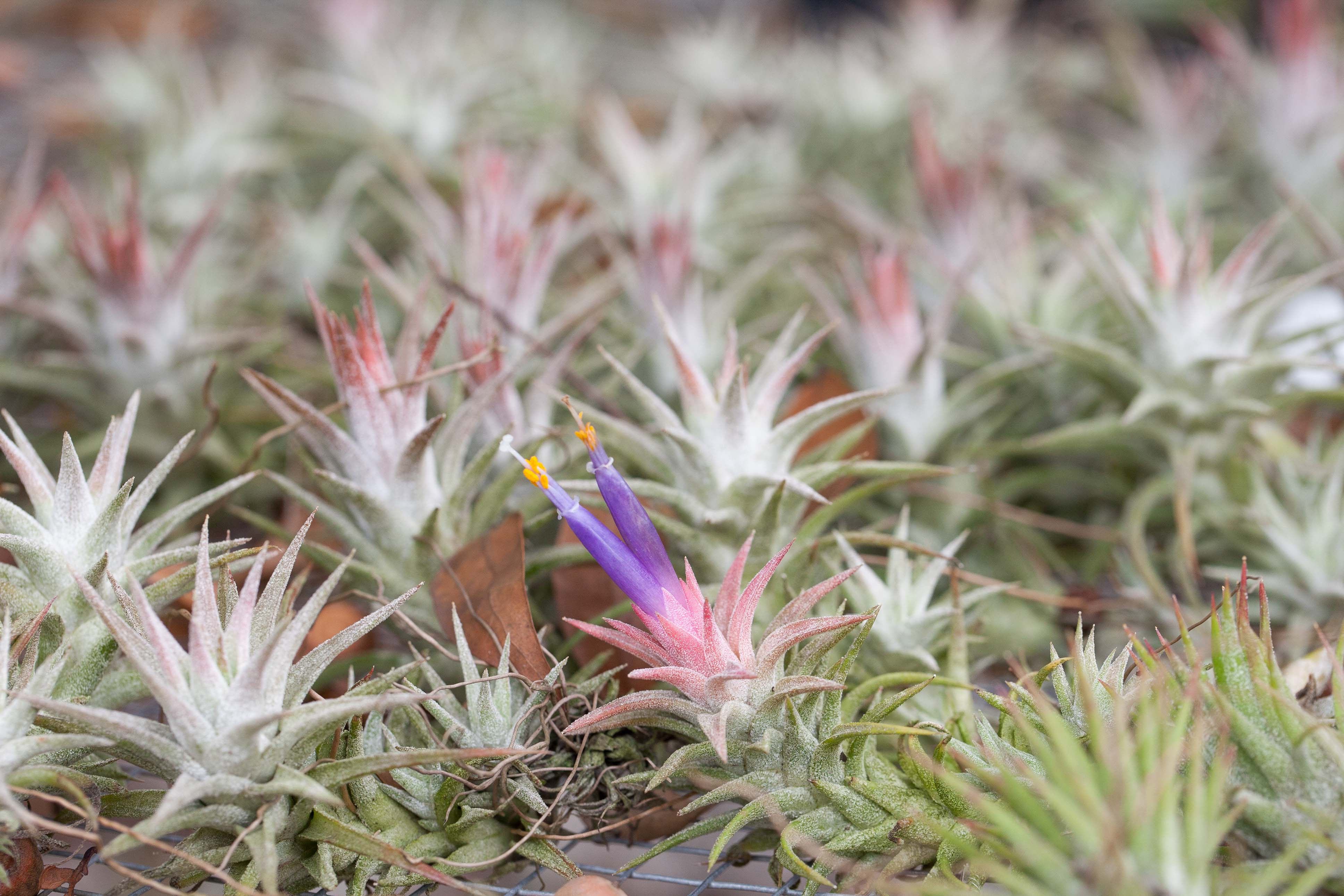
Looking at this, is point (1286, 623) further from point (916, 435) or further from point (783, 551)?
point (783, 551)

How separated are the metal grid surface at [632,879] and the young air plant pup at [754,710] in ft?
0.10

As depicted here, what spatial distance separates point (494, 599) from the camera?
692 millimetres

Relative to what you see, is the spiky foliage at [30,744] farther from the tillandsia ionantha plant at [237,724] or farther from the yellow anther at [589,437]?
the yellow anther at [589,437]

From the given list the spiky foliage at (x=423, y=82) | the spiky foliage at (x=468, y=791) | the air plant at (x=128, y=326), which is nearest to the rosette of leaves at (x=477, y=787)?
the spiky foliage at (x=468, y=791)

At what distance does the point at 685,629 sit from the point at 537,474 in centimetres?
13

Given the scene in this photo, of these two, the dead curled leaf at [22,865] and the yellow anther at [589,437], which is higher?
the yellow anther at [589,437]

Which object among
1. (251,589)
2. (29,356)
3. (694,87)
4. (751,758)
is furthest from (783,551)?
(694,87)

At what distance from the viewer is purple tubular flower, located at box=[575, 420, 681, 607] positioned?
1.97 feet

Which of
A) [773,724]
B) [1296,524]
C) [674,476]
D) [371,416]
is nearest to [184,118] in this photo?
[371,416]

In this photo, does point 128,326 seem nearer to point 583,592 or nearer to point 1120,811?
point 583,592

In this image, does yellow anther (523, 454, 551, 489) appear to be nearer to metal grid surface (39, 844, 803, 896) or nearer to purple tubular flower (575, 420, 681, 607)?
purple tubular flower (575, 420, 681, 607)

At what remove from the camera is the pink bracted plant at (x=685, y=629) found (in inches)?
22.4

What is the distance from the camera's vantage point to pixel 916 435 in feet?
3.02

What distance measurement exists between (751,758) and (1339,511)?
576mm
